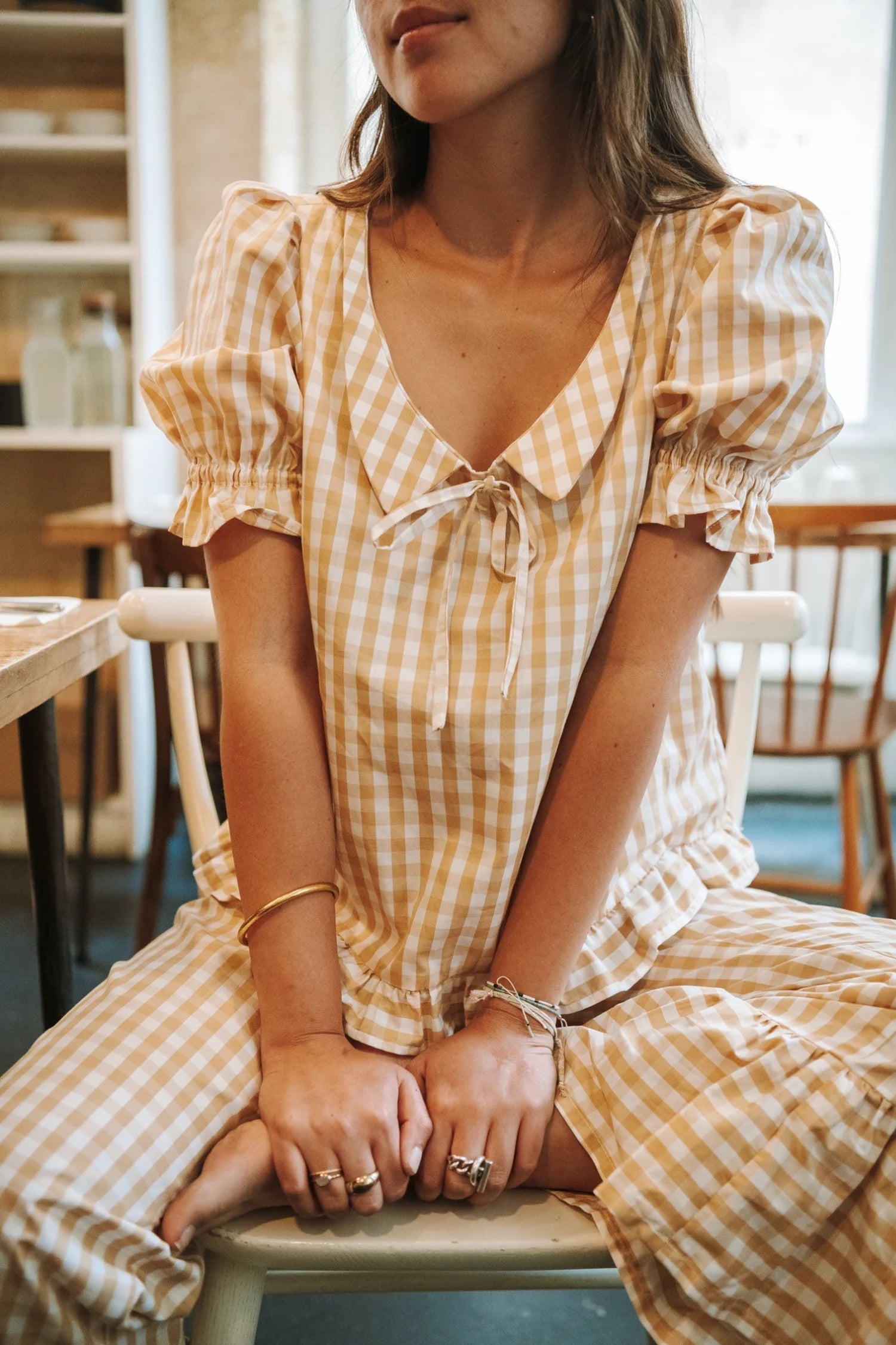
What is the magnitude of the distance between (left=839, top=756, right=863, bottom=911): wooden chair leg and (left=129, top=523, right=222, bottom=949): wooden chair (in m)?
1.11

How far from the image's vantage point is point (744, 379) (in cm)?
81

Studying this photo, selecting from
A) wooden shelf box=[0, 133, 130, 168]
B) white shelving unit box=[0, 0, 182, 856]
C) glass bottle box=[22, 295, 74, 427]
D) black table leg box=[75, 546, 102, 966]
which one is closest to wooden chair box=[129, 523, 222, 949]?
black table leg box=[75, 546, 102, 966]

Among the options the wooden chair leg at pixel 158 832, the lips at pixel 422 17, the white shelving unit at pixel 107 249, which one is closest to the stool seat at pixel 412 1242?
the lips at pixel 422 17

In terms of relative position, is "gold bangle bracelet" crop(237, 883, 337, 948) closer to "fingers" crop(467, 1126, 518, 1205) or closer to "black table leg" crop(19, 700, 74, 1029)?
"fingers" crop(467, 1126, 518, 1205)

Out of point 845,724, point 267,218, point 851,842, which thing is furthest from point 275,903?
point 845,724

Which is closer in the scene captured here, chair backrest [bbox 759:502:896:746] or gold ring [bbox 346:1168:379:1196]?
gold ring [bbox 346:1168:379:1196]

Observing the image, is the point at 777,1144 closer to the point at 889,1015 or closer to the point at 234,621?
the point at 889,1015

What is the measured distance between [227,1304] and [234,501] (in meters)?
0.52

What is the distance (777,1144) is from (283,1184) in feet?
0.95

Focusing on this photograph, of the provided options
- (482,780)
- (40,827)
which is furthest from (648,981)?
(40,827)

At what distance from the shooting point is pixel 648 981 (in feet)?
2.94

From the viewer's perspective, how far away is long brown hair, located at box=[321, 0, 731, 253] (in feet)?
2.94

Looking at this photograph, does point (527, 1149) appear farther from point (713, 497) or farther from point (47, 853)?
point (47, 853)

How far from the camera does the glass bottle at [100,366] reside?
108 inches
